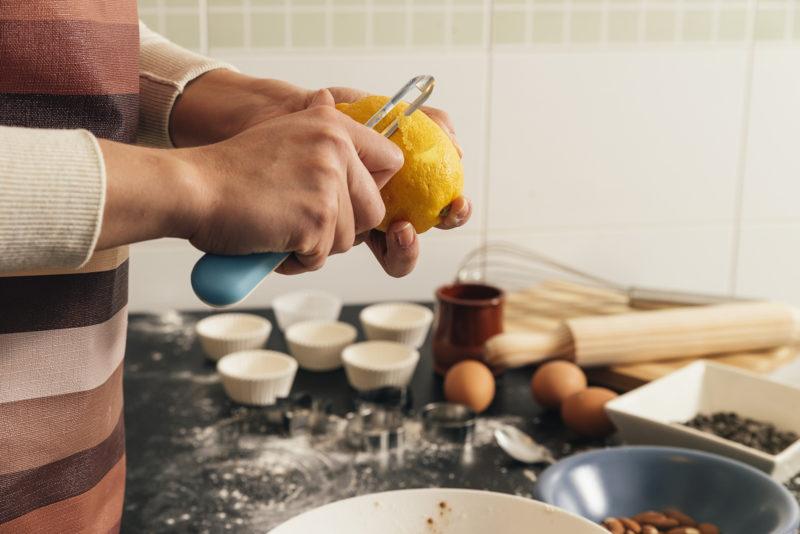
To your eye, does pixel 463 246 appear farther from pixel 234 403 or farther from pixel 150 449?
pixel 150 449

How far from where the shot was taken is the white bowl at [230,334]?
1199 mm

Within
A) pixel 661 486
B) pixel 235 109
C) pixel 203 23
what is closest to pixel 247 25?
pixel 203 23

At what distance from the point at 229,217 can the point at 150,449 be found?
20.0 inches

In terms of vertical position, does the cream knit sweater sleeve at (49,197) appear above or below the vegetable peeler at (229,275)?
above

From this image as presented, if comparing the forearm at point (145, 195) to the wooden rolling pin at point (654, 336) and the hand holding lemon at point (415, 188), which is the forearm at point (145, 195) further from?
the wooden rolling pin at point (654, 336)

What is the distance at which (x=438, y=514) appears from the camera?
62 centimetres

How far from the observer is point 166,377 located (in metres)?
1.16

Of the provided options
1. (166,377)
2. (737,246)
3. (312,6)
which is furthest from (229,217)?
(737,246)

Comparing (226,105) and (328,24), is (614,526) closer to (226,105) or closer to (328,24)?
(226,105)

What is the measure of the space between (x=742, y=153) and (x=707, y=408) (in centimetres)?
72

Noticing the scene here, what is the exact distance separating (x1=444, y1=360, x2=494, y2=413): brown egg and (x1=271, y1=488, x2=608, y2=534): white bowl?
0.44 metres

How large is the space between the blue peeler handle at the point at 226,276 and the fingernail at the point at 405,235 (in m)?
0.16

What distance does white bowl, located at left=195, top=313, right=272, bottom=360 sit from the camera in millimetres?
1199

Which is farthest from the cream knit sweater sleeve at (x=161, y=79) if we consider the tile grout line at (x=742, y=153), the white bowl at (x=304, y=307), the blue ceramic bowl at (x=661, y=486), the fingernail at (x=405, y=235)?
the tile grout line at (x=742, y=153)
